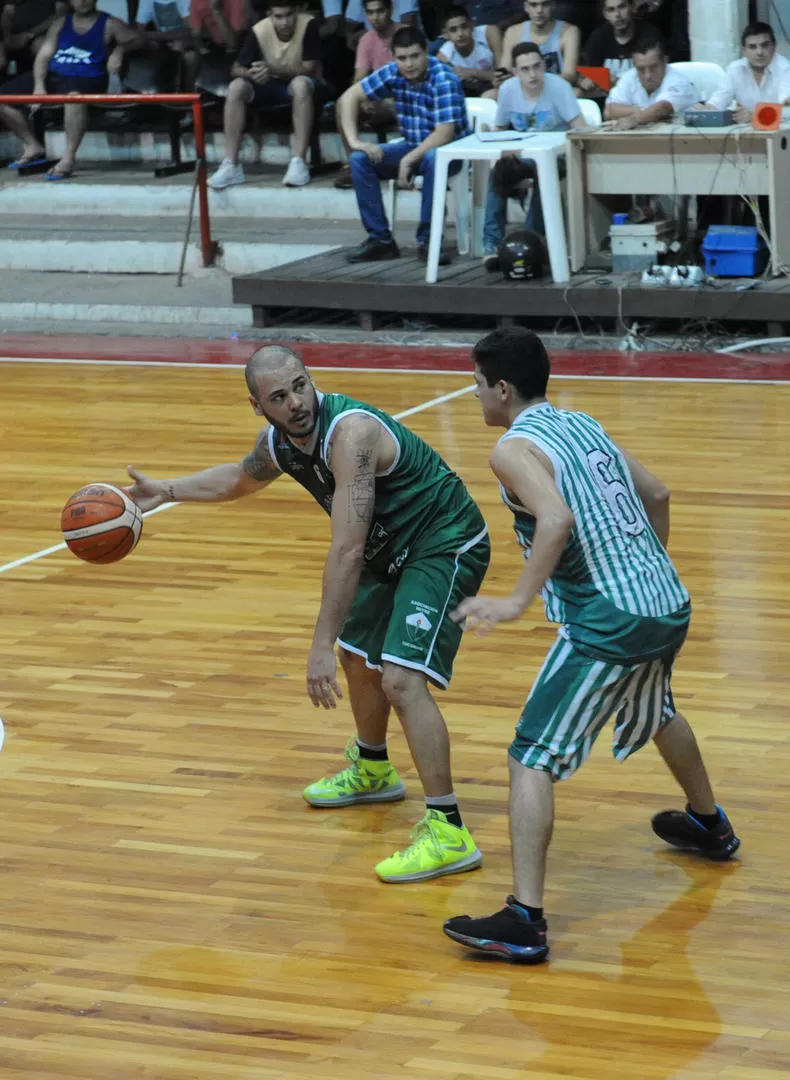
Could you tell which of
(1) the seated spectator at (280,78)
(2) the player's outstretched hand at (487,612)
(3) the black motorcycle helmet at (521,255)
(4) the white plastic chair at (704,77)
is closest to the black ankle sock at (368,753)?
(2) the player's outstretched hand at (487,612)

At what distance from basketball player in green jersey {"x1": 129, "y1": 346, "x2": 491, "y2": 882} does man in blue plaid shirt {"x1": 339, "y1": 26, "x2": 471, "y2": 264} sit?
24.5 feet

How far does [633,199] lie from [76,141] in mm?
5819

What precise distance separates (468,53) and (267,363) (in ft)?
32.4

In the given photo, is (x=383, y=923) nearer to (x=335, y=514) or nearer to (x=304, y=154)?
(x=335, y=514)

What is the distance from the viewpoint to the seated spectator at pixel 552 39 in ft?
41.4

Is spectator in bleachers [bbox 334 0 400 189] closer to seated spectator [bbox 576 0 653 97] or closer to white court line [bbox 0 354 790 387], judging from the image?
seated spectator [bbox 576 0 653 97]

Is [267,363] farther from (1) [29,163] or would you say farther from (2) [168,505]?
(1) [29,163]

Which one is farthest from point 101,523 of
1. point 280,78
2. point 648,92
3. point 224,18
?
point 224,18

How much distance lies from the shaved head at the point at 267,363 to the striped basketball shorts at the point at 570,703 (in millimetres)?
958

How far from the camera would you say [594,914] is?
4238 millimetres

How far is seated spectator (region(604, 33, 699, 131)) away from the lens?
456 inches

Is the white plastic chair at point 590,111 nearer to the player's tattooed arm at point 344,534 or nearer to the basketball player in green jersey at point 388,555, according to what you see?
the basketball player in green jersey at point 388,555

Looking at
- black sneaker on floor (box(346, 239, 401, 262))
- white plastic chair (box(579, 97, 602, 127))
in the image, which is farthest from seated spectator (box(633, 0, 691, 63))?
black sneaker on floor (box(346, 239, 401, 262))

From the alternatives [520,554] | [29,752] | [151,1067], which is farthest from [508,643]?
[151,1067]
